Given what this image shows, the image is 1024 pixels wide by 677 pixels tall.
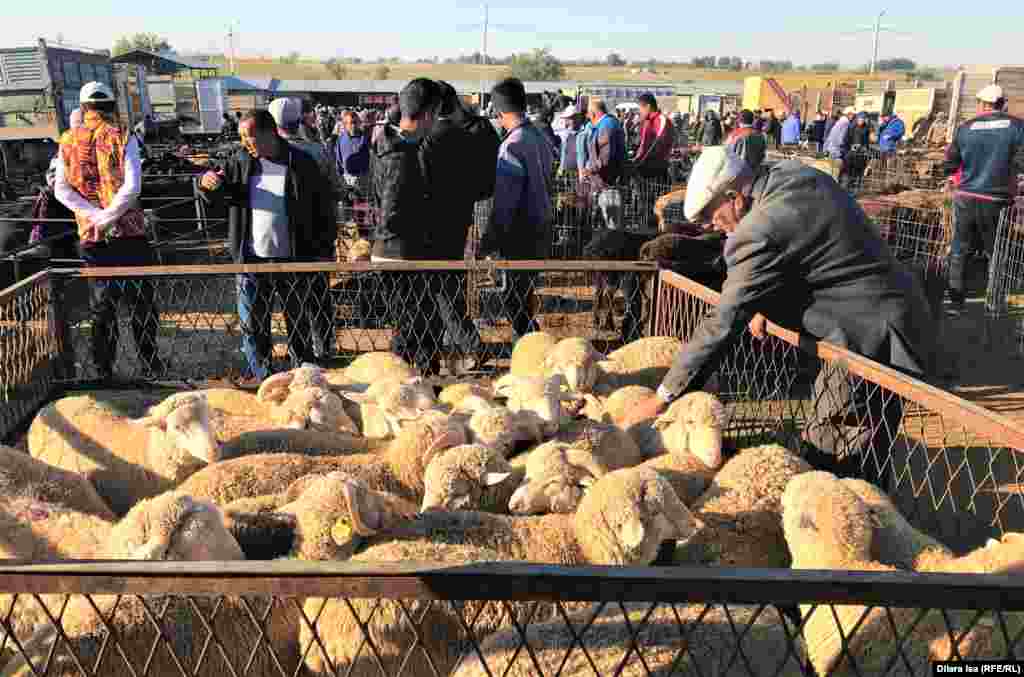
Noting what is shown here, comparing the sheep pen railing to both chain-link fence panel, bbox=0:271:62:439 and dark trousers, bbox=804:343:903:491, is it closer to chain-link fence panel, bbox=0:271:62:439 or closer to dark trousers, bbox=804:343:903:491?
dark trousers, bbox=804:343:903:491

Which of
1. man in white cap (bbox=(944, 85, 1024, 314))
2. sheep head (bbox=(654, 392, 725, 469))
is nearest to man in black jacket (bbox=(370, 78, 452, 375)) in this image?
sheep head (bbox=(654, 392, 725, 469))

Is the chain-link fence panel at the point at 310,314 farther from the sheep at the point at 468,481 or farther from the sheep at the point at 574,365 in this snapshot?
the sheep at the point at 468,481

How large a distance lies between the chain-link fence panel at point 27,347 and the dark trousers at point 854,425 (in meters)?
3.58

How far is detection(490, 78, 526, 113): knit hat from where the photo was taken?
5285 millimetres

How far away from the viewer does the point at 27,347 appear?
3.87 meters

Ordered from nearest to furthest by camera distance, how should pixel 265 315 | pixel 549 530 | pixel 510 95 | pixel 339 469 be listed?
pixel 549 530
pixel 339 469
pixel 265 315
pixel 510 95

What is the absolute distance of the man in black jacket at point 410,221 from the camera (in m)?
4.51

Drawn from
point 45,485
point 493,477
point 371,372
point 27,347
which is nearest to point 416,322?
point 371,372

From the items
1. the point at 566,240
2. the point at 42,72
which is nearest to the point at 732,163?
the point at 566,240

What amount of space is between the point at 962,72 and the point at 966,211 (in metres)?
7.56

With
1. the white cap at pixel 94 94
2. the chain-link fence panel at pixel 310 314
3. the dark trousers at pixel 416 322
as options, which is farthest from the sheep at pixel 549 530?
the white cap at pixel 94 94

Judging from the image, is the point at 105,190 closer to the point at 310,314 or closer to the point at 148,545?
the point at 310,314

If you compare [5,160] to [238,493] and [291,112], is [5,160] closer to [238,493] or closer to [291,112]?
[291,112]

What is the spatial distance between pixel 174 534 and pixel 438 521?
2.51 ft
